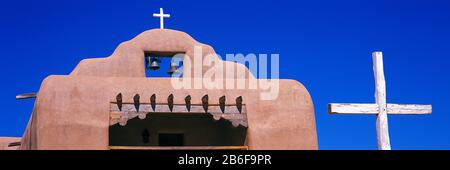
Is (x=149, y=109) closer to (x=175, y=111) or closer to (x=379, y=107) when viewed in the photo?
(x=175, y=111)

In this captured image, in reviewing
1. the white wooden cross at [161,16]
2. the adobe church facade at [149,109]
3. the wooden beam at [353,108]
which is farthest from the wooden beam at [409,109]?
the white wooden cross at [161,16]

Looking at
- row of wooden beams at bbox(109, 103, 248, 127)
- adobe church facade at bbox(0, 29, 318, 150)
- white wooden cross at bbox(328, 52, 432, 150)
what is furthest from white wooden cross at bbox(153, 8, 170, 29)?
white wooden cross at bbox(328, 52, 432, 150)

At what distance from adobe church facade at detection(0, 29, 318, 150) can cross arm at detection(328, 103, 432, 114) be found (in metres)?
3.15

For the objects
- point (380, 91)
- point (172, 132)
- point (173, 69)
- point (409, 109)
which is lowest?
point (172, 132)

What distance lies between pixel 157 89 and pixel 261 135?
263 cm

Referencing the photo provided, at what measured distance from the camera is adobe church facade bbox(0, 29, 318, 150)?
16016 millimetres

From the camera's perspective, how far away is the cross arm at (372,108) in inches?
540

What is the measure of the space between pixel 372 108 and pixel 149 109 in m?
5.29

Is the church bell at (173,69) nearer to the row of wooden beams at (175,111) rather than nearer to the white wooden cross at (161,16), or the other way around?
the white wooden cross at (161,16)

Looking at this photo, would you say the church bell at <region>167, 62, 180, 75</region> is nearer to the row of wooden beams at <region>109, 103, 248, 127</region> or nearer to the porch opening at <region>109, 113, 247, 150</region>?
the porch opening at <region>109, 113, 247, 150</region>

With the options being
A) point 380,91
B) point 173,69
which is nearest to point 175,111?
point 173,69

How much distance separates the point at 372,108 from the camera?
13961 mm

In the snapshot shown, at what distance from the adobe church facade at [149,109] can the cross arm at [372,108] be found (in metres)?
3.15
